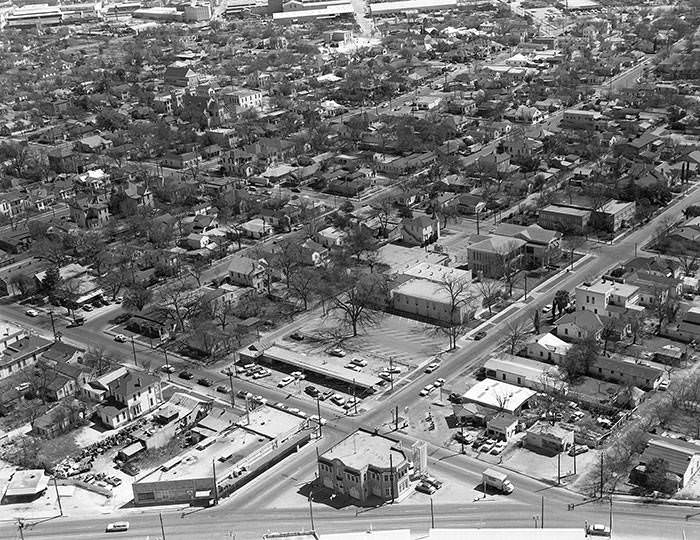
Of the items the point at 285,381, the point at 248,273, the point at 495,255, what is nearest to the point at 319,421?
the point at 285,381

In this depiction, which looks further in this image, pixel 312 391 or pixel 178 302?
pixel 178 302

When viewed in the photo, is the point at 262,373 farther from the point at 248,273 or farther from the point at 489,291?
the point at 489,291

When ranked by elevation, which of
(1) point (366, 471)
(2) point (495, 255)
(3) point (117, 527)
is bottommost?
(3) point (117, 527)

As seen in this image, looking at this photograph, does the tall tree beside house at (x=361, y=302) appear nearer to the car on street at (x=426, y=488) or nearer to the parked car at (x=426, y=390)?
the parked car at (x=426, y=390)

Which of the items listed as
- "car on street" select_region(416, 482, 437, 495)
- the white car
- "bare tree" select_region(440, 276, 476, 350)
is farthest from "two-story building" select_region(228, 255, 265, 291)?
"car on street" select_region(416, 482, 437, 495)

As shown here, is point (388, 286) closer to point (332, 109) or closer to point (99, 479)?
point (99, 479)

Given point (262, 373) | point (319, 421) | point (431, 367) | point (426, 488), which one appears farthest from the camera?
point (262, 373)

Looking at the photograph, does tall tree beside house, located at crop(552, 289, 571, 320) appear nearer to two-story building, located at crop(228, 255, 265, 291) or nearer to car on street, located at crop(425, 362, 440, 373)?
car on street, located at crop(425, 362, 440, 373)

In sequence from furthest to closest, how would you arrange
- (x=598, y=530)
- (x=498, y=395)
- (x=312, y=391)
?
(x=312, y=391) → (x=498, y=395) → (x=598, y=530)
